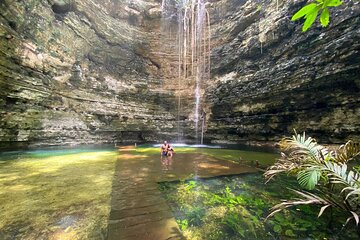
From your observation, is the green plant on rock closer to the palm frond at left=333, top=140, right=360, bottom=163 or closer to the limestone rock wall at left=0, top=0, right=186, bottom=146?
the palm frond at left=333, top=140, right=360, bottom=163

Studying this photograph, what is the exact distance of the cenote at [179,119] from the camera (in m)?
2.28

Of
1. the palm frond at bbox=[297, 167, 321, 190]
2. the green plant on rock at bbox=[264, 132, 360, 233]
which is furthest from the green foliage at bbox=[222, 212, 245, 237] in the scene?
the palm frond at bbox=[297, 167, 321, 190]

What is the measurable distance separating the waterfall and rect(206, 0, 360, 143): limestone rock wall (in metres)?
1.02

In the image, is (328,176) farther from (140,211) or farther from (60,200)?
(60,200)

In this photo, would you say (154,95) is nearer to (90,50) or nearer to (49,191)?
(90,50)

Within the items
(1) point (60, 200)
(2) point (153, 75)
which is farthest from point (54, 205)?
(2) point (153, 75)

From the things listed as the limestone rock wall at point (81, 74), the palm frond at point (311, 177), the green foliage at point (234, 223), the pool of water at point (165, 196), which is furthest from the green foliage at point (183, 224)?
the limestone rock wall at point (81, 74)

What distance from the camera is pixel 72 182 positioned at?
3.79 meters

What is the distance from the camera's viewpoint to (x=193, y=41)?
18016mm

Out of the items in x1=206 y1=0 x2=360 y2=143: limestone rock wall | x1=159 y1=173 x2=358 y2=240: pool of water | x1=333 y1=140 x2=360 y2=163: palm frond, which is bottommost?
x1=159 y1=173 x2=358 y2=240: pool of water

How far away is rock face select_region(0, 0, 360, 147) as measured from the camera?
9.24m

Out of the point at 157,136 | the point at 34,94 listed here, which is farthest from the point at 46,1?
the point at 157,136

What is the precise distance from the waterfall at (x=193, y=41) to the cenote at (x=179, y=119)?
0.49ft

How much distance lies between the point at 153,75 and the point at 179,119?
5.13 m
